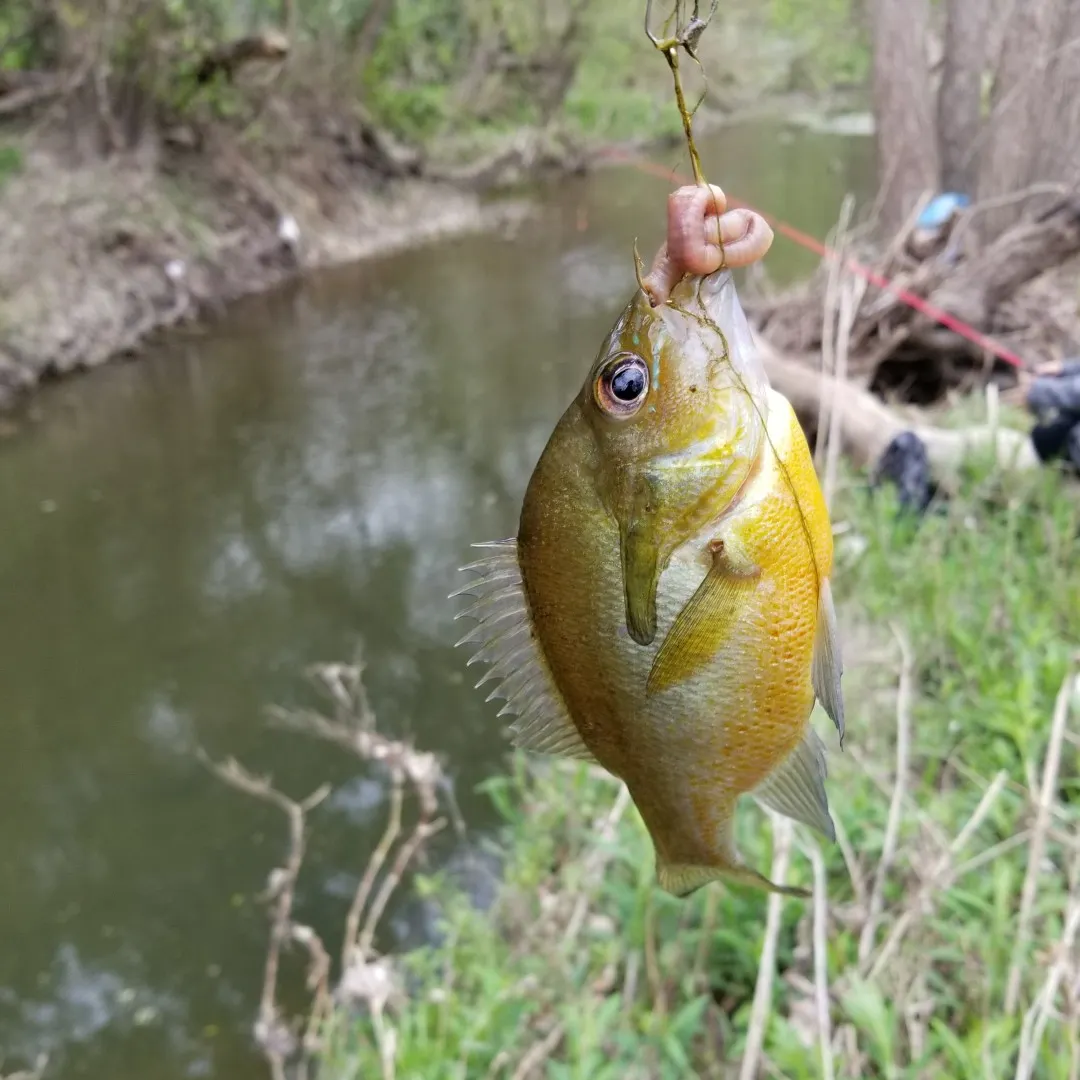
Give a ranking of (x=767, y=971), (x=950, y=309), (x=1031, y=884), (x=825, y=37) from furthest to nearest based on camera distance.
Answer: (x=825, y=37), (x=950, y=309), (x=1031, y=884), (x=767, y=971)

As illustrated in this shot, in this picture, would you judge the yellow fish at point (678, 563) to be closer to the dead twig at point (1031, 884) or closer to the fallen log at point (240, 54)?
the dead twig at point (1031, 884)

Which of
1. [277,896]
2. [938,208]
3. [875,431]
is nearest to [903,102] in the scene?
[938,208]

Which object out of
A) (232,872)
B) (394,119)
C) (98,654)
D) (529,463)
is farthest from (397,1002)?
(394,119)

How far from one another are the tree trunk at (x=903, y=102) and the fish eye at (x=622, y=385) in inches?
306

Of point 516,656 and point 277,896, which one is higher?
point 516,656

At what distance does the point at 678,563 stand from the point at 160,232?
39.6 feet

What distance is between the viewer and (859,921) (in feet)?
8.26

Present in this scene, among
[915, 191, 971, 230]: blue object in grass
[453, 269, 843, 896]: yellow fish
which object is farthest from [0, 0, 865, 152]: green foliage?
[453, 269, 843, 896]: yellow fish

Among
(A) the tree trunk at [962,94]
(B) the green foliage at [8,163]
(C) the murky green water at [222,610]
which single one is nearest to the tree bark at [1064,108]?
(A) the tree trunk at [962,94]

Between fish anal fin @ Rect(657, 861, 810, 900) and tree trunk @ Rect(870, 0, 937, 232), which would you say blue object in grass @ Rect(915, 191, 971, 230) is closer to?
tree trunk @ Rect(870, 0, 937, 232)

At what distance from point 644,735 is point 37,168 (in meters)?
12.5

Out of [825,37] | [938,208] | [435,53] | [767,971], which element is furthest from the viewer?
[825,37]

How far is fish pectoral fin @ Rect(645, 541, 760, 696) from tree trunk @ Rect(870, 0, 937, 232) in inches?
306

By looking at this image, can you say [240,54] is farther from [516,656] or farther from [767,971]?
[516,656]
